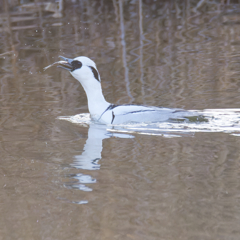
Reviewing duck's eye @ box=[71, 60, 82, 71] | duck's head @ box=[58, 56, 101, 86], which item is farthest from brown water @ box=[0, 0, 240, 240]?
duck's eye @ box=[71, 60, 82, 71]

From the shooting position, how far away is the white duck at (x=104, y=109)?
6.30 m

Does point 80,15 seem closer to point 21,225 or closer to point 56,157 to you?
point 56,157

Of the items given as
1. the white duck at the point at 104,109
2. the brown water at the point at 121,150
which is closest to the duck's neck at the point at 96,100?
the white duck at the point at 104,109

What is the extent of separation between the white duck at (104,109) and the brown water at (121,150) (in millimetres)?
223

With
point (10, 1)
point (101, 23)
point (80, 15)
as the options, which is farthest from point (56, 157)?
point (10, 1)

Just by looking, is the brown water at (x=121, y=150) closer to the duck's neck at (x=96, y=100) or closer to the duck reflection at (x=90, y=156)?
the duck reflection at (x=90, y=156)

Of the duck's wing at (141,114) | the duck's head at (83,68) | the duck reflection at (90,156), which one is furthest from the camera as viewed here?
the duck's head at (83,68)

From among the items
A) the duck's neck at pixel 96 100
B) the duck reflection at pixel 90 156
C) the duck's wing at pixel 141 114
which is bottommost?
the duck reflection at pixel 90 156

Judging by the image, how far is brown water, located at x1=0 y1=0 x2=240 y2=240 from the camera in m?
3.76

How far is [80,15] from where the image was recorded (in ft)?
55.1

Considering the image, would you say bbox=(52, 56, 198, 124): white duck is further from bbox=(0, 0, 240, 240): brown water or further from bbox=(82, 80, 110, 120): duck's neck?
bbox=(0, 0, 240, 240): brown water

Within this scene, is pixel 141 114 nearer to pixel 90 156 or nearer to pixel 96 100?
pixel 96 100

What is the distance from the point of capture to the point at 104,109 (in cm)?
665

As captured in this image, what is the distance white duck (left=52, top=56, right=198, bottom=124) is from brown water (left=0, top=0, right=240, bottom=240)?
0.22 m
